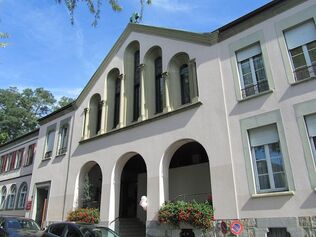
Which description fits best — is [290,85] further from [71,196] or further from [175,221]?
[71,196]

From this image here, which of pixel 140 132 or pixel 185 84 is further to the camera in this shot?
pixel 140 132

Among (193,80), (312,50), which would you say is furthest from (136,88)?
(312,50)

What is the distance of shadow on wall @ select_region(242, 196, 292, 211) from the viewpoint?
973 centimetres

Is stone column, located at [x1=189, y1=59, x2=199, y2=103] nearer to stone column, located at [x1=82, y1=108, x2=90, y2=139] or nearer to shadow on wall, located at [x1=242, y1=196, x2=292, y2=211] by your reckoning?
shadow on wall, located at [x1=242, y1=196, x2=292, y2=211]

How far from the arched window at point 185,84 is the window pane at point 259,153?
14.9 ft

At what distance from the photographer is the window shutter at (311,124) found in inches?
391

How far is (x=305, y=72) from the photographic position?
10648 mm

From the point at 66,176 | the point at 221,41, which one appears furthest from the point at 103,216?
the point at 221,41

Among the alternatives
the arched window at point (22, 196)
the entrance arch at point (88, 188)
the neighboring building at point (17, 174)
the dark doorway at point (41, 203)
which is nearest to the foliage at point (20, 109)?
the neighboring building at point (17, 174)

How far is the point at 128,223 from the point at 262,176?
28.6 ft

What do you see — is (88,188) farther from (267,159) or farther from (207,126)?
(267,159)

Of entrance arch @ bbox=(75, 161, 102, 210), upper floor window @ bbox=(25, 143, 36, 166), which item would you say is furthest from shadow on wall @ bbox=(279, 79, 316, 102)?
upper floor window @ bbox=(25, 143, 36, 166)

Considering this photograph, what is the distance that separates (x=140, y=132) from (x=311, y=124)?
813 centimetres

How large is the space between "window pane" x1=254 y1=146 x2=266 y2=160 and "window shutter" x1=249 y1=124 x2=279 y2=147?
0.52 ft
